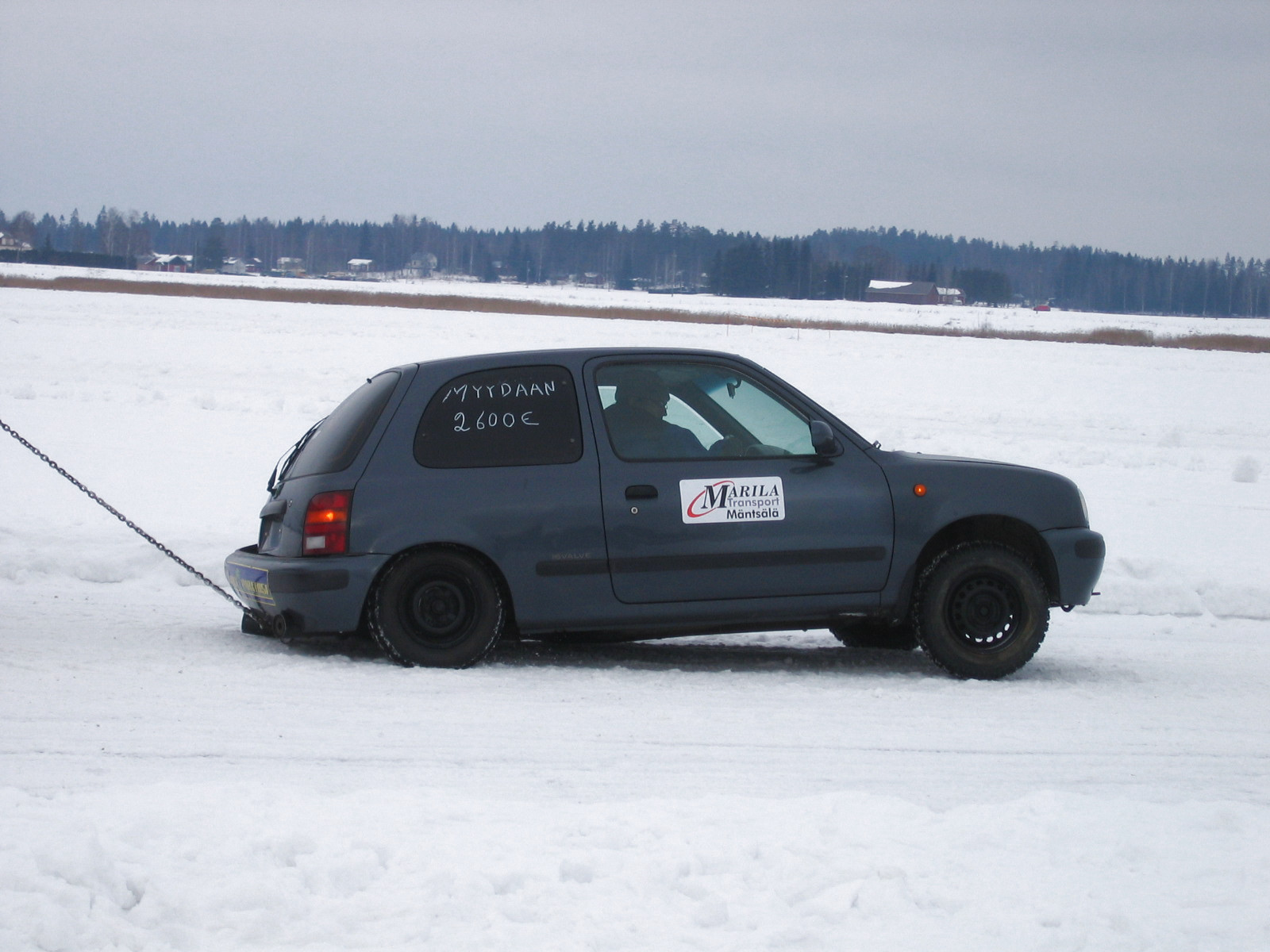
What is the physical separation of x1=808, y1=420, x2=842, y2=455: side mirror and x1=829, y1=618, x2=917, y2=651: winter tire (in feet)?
3.55

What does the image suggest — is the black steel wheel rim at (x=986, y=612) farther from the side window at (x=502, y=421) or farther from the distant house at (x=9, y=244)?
the distant house at (x=9, y=244)

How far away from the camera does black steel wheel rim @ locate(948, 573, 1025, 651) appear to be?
643 cm

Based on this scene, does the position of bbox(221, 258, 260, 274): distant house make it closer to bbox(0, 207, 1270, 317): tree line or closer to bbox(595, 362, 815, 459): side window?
bbox(0, 207, 1270, 317): tree line

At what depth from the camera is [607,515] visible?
6223 millimetres

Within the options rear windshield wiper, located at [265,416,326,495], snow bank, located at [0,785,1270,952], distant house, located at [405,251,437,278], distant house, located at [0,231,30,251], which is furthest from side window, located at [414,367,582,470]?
distant house, located at [405,251,437,278]

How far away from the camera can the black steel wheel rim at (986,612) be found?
6.43 metres

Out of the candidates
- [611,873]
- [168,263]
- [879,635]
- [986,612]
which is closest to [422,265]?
[168,263]

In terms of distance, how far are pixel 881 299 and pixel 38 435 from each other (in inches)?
4732

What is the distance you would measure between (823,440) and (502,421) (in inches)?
60.4

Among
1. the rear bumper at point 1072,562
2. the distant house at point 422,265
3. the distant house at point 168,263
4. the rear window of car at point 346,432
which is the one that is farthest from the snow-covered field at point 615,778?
the distant house at point 422,265

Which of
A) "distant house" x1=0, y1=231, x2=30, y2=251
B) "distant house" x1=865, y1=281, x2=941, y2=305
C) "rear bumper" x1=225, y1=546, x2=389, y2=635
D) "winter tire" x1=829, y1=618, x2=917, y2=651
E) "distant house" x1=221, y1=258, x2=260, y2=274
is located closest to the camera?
"rear bumper" x1=225, y1=546, x2=389, y2=635

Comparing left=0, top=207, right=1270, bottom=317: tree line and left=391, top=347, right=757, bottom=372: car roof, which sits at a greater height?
left=0, top=207, right=1270, bottom=317: tree line

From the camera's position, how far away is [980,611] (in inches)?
253

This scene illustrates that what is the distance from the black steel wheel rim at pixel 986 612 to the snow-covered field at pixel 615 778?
240mm
